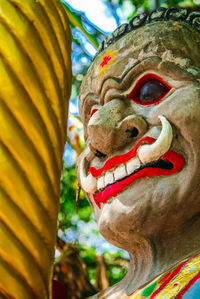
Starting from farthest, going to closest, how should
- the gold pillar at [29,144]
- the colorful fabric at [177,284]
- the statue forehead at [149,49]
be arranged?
1. the statue forehead at [149,49]
2. the colorful fabric at [177,284]
3. the gold pillar at [29,144]

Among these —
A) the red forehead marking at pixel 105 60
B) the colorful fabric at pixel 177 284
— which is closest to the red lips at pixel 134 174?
the colorful fabric at pixel 177 284

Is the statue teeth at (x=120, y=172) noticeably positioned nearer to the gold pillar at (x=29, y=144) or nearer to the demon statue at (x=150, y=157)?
the demon statue at (x=150, y=157)

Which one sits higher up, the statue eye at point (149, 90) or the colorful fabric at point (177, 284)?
the statue eye at point (149, 90)

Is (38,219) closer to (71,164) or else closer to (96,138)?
(96,138)

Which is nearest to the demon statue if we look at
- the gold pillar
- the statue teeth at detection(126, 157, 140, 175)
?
the statue teeth at detection(126, 157, 140, 175)

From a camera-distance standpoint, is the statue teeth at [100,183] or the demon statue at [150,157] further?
the statue teeth at [100,183]

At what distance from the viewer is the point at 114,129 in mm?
1651

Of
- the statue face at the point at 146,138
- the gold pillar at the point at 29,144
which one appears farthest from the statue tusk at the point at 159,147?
the gold pillar at the point at 29,144

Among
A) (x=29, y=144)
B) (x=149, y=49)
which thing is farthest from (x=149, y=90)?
(x=29, y=144)

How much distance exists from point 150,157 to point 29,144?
Result: 3.35ft

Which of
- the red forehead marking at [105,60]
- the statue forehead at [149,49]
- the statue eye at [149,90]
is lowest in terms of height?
the statue eye at [149,90]

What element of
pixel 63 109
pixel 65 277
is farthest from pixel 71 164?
pixel 63 109

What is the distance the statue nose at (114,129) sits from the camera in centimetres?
164

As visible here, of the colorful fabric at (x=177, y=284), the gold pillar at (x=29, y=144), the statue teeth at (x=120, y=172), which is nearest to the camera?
the gold pillar at (x=29, y=144)
